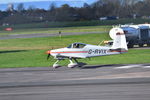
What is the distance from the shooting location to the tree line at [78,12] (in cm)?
7119

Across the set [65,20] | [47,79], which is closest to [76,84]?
[47,79]

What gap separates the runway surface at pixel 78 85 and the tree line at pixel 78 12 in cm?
4921

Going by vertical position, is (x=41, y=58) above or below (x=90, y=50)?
below

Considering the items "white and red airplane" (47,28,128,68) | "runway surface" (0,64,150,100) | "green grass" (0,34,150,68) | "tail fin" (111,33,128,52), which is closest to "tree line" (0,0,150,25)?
"green grass" (0,34,150,68)

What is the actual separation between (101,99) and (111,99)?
0.35m

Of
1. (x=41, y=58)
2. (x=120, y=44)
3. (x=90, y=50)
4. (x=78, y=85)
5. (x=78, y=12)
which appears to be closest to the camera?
(x=78, y=85)

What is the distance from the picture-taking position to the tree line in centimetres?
7119

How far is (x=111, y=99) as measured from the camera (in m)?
12.4

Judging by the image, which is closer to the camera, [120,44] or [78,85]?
[78,85]

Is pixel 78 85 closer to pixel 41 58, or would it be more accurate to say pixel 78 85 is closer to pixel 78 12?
pixel 41 58

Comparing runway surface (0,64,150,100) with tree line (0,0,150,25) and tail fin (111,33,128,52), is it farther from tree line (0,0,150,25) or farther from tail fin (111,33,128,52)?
tree line (0,0,150,25)

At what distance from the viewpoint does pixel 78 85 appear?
1612 centimetres

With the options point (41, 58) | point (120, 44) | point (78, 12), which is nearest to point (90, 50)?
point (120, 44)

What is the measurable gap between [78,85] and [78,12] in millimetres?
58980
